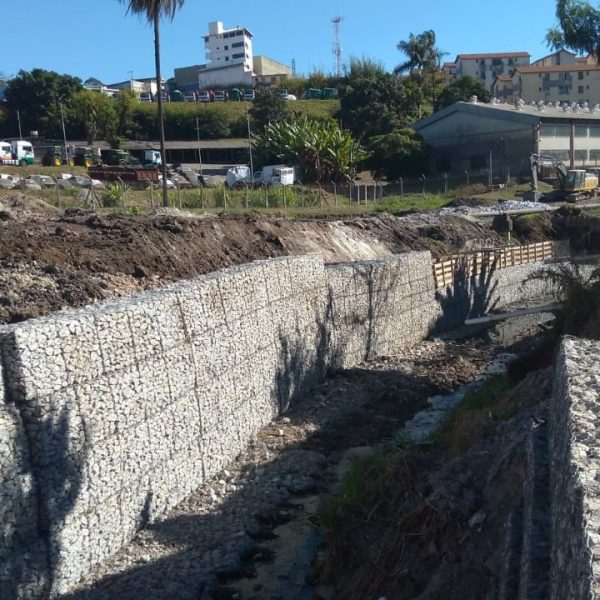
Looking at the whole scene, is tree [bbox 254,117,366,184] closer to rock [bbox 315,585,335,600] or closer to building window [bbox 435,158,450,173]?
building window [bbox 435,158,450,173]

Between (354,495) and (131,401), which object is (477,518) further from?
(131,401)

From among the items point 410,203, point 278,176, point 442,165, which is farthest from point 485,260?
point 442,165

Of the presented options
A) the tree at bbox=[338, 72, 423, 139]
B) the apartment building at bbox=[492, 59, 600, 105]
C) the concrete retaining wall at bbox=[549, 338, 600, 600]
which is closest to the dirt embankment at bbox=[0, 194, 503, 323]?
the concrete retaining wall at bbox=[549, 338, 600, 600]

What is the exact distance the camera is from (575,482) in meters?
4.80

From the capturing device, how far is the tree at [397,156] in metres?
57.7

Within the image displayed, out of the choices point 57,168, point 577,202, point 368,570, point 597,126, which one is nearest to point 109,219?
point 368,570

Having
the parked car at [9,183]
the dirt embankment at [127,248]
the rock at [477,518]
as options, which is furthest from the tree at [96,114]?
the rock at [477,518]

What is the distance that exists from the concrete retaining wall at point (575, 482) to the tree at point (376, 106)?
204 feet

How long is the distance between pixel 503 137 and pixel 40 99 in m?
46.1

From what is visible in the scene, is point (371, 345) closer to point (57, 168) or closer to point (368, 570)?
point (368, 570)

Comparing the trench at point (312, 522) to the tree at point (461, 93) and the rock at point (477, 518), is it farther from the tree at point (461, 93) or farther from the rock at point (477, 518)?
the tree at point (461, 93)

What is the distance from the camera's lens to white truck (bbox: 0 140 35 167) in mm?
57531

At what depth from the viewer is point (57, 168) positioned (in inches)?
2174

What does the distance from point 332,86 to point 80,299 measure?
9426 cm
